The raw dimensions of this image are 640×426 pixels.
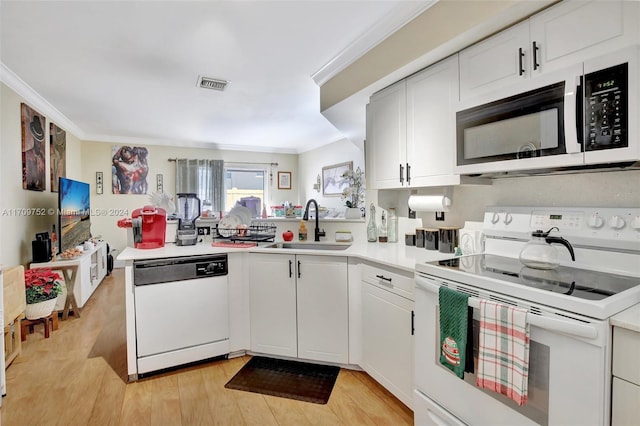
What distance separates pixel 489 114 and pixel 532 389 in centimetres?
124

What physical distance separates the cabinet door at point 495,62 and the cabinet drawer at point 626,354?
1.13m

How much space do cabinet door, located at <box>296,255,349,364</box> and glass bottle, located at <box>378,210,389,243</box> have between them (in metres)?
0.58

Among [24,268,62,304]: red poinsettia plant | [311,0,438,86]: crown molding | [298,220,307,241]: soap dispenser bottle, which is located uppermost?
[311,0,438,86]: crown molding

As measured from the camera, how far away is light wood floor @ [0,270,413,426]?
1914mm

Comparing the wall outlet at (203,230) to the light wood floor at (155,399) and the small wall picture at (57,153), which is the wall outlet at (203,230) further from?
the small wall picture at (57,153)

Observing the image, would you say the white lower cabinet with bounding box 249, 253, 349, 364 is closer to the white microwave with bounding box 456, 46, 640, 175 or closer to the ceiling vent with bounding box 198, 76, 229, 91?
the white microwave with bounding box 456, 46, 640, 175

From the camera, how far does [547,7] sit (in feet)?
4.72

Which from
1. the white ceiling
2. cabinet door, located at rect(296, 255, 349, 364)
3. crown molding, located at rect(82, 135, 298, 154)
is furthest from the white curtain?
cabinet door, located at rect(296, 255, 349, 364)

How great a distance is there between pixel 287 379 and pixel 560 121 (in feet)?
7.25

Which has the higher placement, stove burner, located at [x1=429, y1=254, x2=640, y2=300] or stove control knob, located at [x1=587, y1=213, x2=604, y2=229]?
stove control knob, located at [x1=587, y1=213, x2=604, y2=229]

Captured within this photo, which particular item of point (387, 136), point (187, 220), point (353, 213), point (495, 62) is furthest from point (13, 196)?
point (495, 62)

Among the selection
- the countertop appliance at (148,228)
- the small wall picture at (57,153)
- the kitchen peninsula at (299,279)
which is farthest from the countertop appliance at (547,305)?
the small wall picture at (57,153)

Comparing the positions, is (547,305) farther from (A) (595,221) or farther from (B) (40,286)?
(B) (40,286)

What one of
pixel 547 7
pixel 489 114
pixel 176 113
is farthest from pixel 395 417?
pixel 176 113
